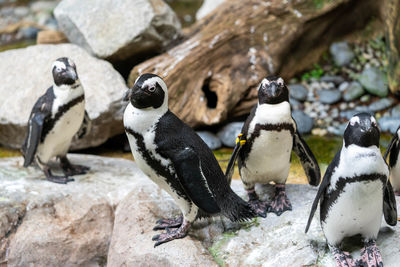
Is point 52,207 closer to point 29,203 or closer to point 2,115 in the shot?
point 29,203

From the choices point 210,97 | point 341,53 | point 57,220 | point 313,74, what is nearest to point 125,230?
point 57,220

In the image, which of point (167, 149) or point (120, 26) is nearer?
point (167, 149)

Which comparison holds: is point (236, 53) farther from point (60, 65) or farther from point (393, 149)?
point (393, 149)

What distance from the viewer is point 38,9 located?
35.1 feet

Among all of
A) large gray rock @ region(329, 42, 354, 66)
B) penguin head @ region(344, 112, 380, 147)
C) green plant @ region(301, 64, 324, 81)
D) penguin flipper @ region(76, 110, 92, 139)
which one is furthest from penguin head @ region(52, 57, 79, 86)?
large gray rock @ region(329, 42, 354, 66)

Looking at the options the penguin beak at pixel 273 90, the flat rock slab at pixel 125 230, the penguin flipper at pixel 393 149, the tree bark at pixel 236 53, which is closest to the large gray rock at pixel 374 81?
the tree bark at pixel 236 53

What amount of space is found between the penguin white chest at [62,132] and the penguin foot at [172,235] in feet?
4.52

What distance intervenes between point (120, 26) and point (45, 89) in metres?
1.06

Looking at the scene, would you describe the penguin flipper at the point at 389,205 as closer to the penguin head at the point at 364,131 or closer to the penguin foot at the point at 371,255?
the penguin foot at the point at 371,255

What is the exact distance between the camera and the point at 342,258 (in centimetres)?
271

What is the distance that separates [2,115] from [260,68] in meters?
2.68

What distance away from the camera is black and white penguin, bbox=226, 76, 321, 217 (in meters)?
3.10

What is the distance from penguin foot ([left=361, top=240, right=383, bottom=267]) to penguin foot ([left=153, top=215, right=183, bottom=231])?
42.9 inches

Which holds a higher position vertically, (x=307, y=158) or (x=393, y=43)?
(x=393, y=43)
